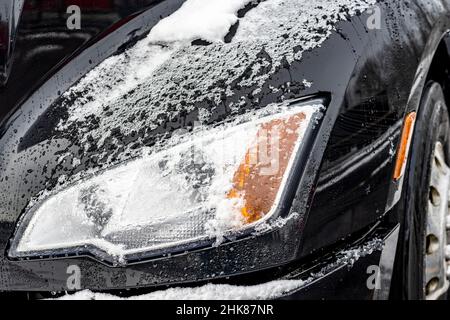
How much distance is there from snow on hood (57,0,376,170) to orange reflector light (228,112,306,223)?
72 millimetres

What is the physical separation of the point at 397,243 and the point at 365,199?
0.53 ft

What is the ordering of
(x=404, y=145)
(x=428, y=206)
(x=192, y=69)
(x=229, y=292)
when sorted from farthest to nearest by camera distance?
(x=428, y=206)
(x=404, y=145)
(x=192, y=69)
(x=229, y=292)

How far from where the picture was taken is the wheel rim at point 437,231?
1.76 metres

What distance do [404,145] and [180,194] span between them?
1.93 feet

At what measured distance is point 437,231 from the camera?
1796 millimetres

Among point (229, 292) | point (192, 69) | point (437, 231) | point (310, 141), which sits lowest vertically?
point (229, 292)

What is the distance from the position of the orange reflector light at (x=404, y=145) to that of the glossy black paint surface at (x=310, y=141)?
0.09 feet

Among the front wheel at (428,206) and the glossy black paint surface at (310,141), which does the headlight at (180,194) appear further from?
the front wheel at (428,206)

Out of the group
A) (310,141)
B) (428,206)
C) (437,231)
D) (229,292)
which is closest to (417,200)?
(428,206)

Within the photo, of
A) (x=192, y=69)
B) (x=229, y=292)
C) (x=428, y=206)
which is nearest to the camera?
(x=229, y=292)

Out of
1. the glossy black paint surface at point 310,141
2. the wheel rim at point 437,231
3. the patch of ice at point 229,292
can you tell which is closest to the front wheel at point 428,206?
the wheel rim at point 437,231

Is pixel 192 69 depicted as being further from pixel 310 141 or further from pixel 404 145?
pixel 404 145

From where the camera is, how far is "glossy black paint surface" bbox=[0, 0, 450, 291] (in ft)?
4.12
